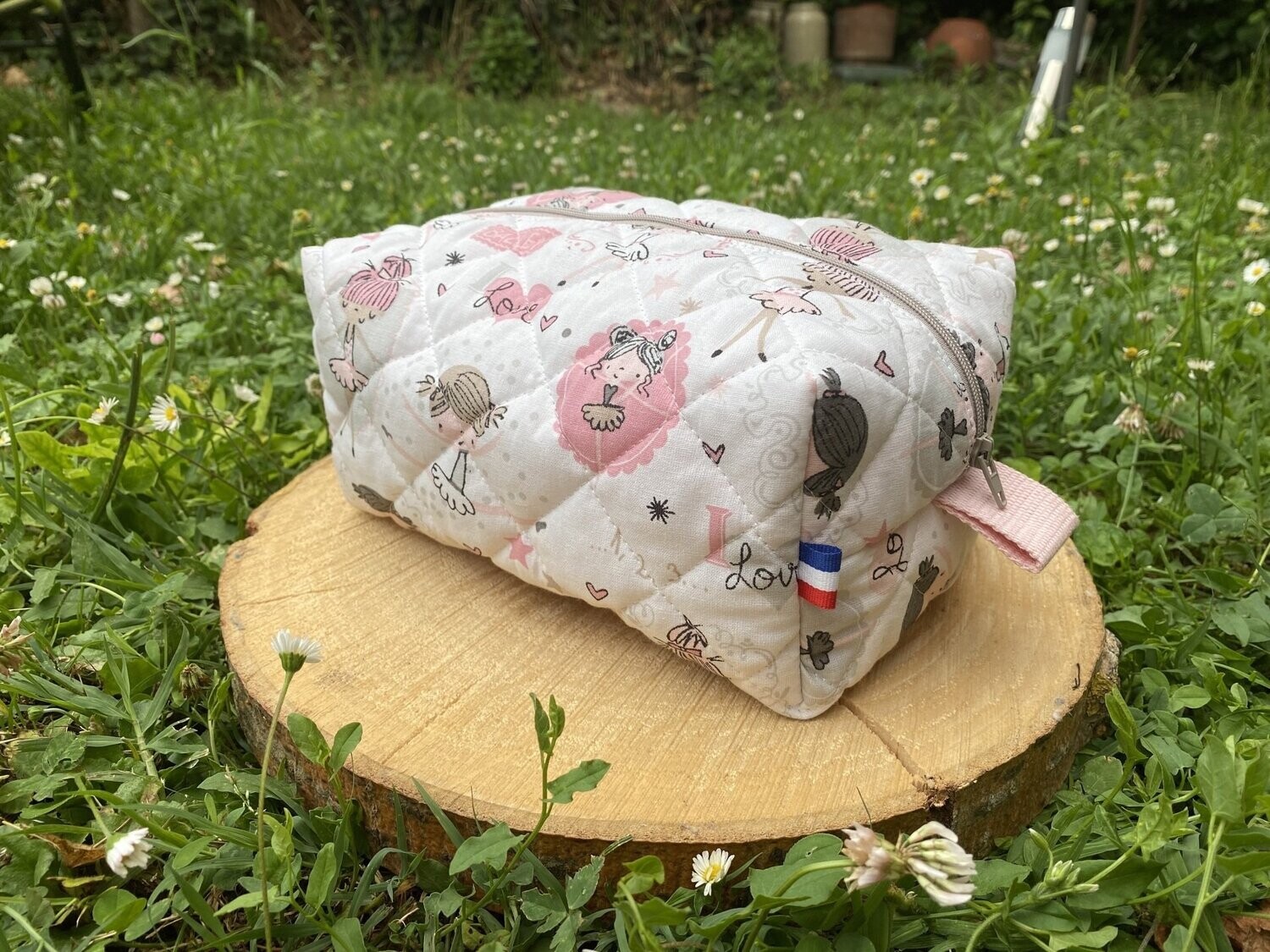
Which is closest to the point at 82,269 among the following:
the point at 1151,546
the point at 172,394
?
the point at 172,394

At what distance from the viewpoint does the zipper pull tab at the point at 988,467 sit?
3.65 feet

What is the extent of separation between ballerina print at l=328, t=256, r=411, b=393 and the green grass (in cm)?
29

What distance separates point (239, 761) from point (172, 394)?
32.1 inches

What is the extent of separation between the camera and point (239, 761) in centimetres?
125

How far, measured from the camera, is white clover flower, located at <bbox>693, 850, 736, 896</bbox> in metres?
0.93

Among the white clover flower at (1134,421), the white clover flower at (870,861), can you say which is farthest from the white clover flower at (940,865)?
the white clover flower at (1134,421)

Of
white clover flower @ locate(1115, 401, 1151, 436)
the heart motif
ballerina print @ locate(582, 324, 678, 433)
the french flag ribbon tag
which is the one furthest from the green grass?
the heart motif

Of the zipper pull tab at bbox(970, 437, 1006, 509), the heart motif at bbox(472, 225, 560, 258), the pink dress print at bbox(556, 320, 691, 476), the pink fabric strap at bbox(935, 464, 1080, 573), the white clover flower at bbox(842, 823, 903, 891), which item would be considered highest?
the heart motif at bbox(472, 225, 560, 258)

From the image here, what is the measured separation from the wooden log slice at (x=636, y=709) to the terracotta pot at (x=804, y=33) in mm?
6064

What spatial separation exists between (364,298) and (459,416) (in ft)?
0.81

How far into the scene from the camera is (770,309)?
1.08 meters

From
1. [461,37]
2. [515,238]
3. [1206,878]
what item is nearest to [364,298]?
[515,238]

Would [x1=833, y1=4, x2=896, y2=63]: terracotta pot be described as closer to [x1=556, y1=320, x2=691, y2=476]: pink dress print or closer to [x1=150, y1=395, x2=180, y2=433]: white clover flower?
[x1=150, y1=395, x2=180, y2=433]: white clover flower

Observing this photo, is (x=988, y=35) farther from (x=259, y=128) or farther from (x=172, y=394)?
(x=172, y=394)
